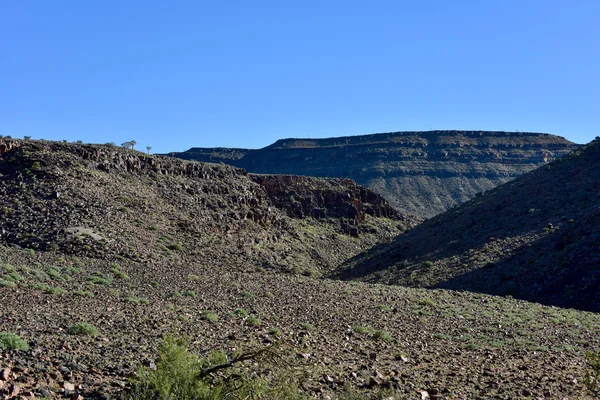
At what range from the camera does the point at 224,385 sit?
25.8 feet

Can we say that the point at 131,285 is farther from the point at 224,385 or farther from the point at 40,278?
the point at 224,385

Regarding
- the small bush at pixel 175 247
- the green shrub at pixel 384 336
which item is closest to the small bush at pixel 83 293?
the green shrub at pixel 384 336

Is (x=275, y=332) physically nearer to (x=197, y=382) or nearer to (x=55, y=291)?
(x=197, y=382)

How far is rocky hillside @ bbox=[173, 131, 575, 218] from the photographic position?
10331 cm

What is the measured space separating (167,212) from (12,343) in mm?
34145

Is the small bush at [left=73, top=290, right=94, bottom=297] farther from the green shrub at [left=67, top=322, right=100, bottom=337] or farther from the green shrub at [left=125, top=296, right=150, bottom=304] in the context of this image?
the green shrub at [left=67, top=322, right=100, bottom=337]

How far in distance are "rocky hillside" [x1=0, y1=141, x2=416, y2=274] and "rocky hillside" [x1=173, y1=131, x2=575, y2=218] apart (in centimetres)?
3761

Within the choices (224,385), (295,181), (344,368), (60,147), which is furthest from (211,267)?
(295,181)

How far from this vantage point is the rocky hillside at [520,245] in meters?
29.0

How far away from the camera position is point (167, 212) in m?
42.6

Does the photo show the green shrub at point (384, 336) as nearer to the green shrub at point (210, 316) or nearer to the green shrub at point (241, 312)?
the green shrub at point (241, 312)

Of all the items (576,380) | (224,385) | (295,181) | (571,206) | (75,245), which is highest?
(295,181)

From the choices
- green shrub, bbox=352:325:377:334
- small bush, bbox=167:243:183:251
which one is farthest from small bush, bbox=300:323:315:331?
small bush, bbox=167:243:183:251

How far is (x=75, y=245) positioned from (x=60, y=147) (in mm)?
16977
